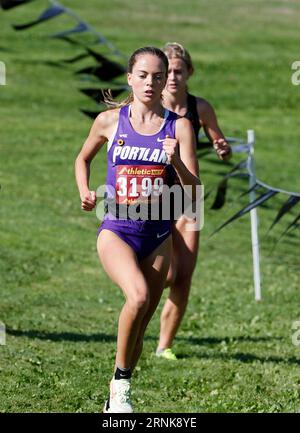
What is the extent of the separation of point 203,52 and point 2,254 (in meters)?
19.1

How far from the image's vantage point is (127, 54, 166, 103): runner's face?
6273 millimetres

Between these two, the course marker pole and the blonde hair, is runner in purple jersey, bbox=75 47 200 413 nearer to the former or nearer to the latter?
the blonde hair

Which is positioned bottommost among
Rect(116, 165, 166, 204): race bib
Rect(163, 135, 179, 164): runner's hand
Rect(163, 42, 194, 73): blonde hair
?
Rect(116, 165, 166, 204): race bib

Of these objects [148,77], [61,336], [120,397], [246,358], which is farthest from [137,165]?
[61,336]

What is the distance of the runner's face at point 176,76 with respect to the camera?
8133 mm

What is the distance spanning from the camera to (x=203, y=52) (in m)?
31.0

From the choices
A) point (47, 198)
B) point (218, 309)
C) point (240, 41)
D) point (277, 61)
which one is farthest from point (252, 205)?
point (240, 41)

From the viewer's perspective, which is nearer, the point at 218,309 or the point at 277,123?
the point at 218,309

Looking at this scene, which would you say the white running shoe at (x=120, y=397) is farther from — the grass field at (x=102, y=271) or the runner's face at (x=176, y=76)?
the runner's face at (x=176, y=76)

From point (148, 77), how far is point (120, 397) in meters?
1.81

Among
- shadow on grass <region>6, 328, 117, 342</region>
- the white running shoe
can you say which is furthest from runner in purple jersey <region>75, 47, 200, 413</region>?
shadow on grass <region>6, 328, 117, 342</region>

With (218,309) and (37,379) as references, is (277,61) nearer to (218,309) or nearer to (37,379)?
(218,309)

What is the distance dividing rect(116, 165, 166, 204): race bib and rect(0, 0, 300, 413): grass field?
1402mm

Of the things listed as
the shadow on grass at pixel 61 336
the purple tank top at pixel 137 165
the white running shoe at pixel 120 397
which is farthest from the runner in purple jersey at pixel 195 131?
the white running shoe at pixel 120 397
